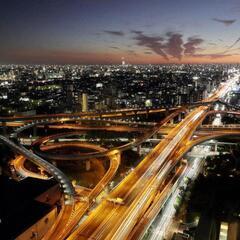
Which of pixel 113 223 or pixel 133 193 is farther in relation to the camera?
pixel 133 193

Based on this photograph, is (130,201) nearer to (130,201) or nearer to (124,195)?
(130,201)

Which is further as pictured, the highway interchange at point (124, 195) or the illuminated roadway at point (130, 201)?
the highway interchange at point (124, 195)

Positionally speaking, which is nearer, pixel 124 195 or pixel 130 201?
pixel 130 201

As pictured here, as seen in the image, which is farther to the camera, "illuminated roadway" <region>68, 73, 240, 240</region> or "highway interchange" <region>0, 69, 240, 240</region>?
"highway interchange" <region>0, 69, 240, 240</region>

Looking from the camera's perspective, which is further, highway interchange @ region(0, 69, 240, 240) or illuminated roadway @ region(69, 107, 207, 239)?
highway interchange @ region(0, 69, 240, 240)

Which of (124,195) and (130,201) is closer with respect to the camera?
(130,201)

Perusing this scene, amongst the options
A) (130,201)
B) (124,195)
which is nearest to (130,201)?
(130,201)

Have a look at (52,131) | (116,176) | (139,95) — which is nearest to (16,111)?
(52,131)

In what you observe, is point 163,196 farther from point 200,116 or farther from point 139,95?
point 139,95

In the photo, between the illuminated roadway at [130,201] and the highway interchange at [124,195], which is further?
the highway interchange at [124,195]

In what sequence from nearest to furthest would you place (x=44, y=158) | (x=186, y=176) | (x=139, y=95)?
(x=186, y=176) → (x=44, y=158) → (x=139, y=95)

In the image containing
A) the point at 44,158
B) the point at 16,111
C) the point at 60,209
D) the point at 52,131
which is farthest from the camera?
the point at 16,111
